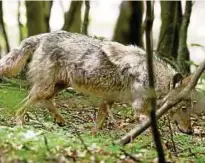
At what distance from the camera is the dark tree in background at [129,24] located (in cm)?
2259

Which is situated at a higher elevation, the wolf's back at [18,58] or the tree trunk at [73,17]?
the wolf's back at [18,58]

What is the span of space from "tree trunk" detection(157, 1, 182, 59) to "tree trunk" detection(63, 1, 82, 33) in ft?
10.8

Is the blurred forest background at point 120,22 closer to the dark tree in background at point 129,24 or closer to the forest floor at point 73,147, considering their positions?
the dark tree in background at point 129,24

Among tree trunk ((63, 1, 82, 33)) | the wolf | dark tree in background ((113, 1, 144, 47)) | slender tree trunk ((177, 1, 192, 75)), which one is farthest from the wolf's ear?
dark tree in background ((113, 1, 144, 47))

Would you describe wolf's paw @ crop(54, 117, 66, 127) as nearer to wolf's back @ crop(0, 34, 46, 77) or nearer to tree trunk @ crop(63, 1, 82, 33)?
wolf's back @ crop(0, 34, 46, 77)

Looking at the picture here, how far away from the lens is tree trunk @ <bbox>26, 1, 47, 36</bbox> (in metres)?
19.8

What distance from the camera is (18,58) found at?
1010 cm

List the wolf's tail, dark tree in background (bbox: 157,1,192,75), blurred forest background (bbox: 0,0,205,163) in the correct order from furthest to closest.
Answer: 1. dark tree in background (bbox: 157,1,192,75)
2. the wolf's tail
3. blurred forest background (bbox: 0,0,205,163)

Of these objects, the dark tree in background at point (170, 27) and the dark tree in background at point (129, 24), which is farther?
the dark tree in background at point (129, 24)

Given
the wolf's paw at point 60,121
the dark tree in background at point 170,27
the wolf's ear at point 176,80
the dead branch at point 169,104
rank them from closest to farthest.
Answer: the dead branch at point 169,104 < the wolf's ear at point 176,80 < the wolf's paw at point 60,121 < the dark tree in background at point 170,27

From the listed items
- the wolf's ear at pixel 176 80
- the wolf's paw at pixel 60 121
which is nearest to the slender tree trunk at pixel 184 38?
the wolf's ear at pixel 176 80

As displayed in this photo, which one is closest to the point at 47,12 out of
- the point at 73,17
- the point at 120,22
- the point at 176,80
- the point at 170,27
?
the point at 73,17

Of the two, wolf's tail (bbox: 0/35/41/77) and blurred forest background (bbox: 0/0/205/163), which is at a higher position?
wolf's tail (bbox: 0/35/41/77)

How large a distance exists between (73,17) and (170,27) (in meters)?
3.89
